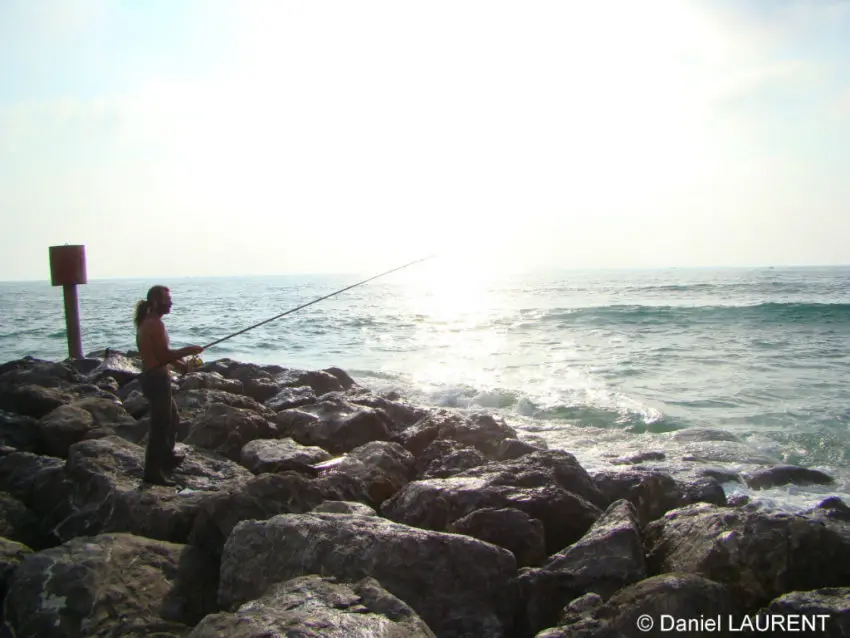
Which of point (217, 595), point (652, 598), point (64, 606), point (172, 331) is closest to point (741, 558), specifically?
point (652, 598)

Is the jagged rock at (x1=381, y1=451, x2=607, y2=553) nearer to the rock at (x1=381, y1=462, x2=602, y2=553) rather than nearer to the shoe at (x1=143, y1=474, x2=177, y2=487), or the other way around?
the rock at (x1=381, y1=462, x2=602, y2=553)

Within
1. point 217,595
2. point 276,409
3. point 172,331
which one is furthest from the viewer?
point 172,331

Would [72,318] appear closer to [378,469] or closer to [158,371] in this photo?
[158,371]

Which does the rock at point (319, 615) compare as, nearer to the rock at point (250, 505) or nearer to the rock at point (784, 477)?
the rock at point (250, 505)

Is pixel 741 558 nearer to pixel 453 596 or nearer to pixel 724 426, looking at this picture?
pixel 453 596

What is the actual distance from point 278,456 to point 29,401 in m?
3.32

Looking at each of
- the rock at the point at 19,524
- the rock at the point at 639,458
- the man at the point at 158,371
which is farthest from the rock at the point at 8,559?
the rock at the point at 639,458

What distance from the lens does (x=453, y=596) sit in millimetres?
3217

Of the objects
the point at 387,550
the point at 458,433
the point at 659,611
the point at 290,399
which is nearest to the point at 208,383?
the point at 290,399

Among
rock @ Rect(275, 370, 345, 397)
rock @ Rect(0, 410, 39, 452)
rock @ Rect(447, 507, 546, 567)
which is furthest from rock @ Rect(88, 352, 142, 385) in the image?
rock @ Rect(447, 507, 546, 567)

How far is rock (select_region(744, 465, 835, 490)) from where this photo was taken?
257 inches

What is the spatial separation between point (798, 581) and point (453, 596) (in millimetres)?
1645

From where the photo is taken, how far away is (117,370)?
9.66 metres

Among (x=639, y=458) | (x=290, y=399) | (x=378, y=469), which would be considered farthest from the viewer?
(x=290, y=399)
